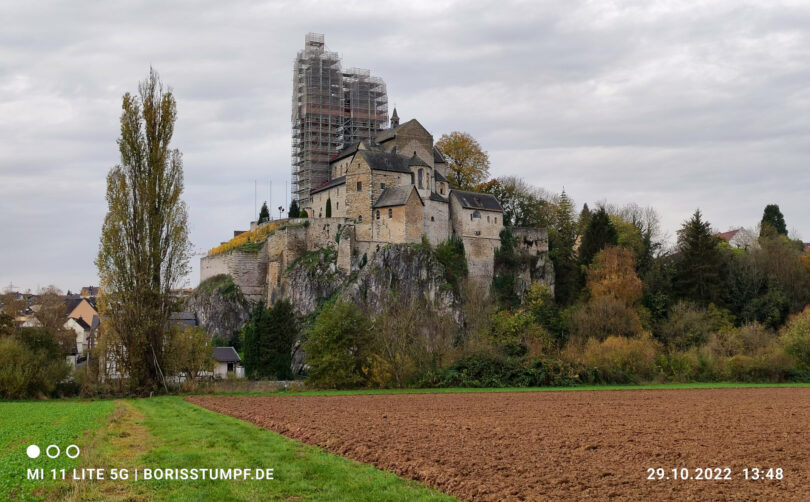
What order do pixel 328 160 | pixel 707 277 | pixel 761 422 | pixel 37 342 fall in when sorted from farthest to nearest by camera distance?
pixel 328 160
pixel 707 277
pixel 37 342
pixel 761 422

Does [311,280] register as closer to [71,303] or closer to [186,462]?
[186,462]

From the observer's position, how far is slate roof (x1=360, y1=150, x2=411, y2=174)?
6500cm

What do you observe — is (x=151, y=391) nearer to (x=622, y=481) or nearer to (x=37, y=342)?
(x=37, y=342)

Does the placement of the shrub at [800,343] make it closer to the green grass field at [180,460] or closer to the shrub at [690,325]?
the shrub at [690,325]

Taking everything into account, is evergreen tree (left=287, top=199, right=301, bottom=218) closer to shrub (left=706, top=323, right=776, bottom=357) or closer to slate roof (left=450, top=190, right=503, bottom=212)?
slate roof (left=450, top=190, right=503, bottom=212)

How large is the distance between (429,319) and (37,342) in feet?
76.2

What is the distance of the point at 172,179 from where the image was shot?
36250mm

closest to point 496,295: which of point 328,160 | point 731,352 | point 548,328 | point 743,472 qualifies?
point 548,328

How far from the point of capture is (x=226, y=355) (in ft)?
203

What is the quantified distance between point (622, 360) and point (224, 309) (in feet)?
115

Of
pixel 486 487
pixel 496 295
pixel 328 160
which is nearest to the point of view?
pixel 486 487

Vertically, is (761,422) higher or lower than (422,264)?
lower

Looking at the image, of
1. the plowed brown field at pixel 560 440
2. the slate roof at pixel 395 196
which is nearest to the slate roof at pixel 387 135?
the slate roof at pixel 395 196

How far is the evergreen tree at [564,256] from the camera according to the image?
64.1 metres
